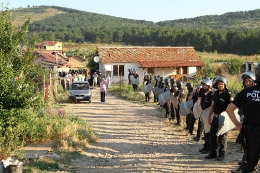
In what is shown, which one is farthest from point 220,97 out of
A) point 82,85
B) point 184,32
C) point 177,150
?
point 184,32

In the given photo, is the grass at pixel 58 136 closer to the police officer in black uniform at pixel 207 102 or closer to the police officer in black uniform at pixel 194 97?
the police officer in black uniform at pixel 194 97

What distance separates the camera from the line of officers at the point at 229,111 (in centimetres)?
657

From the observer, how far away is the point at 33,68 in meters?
10.5

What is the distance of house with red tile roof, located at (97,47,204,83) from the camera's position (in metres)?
44.4

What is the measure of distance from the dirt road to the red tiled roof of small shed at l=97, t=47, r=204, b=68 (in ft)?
89.6

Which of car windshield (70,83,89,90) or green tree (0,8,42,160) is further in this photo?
car windshield (70,83,89,90)

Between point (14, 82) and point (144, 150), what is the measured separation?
3.72m

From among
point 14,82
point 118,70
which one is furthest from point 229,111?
A: point 118,70

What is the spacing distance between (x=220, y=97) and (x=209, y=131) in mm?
1260

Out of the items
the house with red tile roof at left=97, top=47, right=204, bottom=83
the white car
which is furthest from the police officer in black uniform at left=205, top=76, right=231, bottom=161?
the house with red tile roof at left=97, top=47, right=204, bottom=83

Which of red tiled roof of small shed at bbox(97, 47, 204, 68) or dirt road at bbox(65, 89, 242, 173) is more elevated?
red tiled roof of small shed at bbox(97, 47, 204, 68)

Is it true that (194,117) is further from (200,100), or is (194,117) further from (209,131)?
(209,131)

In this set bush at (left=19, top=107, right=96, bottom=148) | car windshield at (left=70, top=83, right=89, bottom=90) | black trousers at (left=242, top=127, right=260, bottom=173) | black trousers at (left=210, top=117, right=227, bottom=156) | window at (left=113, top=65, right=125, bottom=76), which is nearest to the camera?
black trousers at (left=242, top=127, right=260, bottom=173)

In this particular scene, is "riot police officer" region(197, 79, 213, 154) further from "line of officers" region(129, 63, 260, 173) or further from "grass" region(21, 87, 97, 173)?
"grass" region(21, 87, 97, 173)
